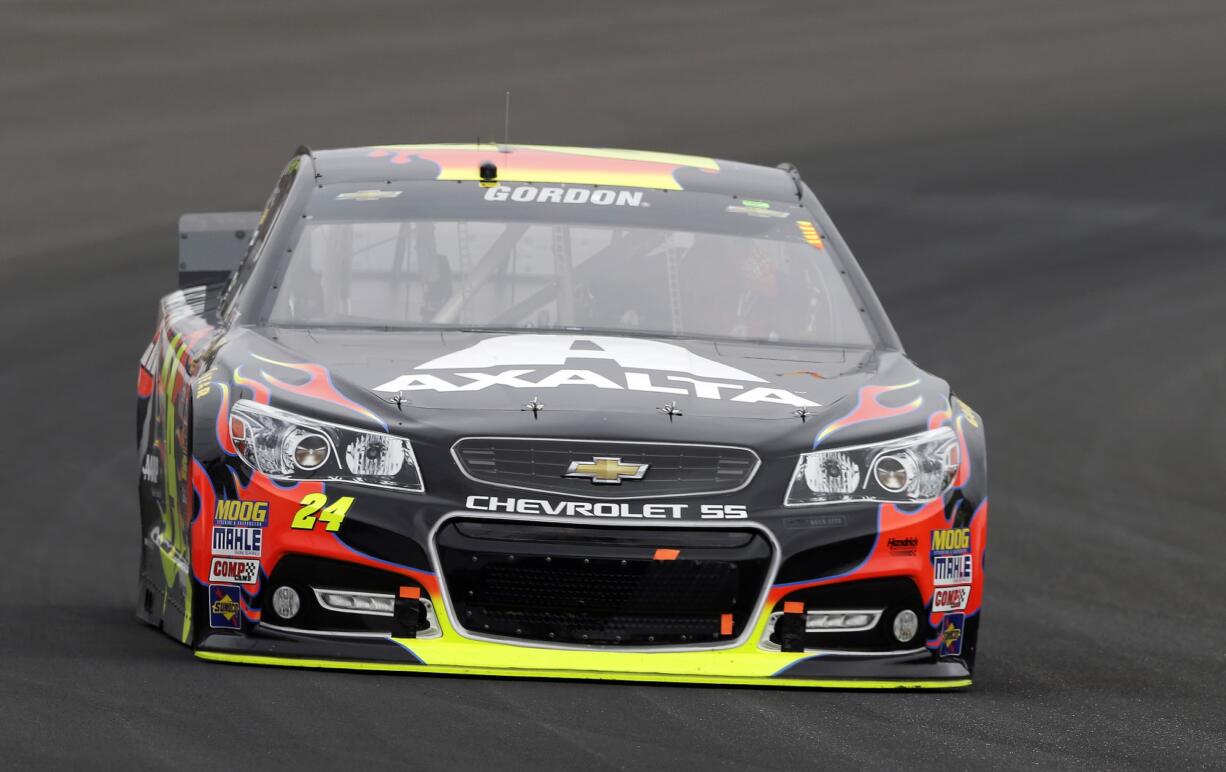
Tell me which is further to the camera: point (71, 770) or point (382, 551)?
point (382, 551)

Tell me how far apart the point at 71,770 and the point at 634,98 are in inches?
743

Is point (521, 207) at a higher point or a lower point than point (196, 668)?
higher

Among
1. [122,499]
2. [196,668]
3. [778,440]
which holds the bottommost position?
[122,499]

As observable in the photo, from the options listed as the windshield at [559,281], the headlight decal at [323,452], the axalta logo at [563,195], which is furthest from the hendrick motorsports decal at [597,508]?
the axalta logo at [563,195]

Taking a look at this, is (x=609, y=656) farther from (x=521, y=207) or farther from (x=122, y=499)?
(x=122, y=499)

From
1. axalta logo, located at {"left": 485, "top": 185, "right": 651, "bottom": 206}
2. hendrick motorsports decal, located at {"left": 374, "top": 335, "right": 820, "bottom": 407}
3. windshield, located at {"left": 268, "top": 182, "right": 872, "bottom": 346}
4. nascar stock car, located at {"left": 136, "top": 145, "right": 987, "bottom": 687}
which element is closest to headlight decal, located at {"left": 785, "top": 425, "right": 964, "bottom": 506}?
nascar stock car, located at {"left": 136, "top": 145, "right": 987, "bottom": 687}

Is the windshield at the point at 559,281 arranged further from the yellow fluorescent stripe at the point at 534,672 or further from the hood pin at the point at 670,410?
the yellow fluorescent stripe at the point at 534,672

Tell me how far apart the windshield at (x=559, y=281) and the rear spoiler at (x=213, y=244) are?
159 cm

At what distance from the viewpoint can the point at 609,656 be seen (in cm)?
583

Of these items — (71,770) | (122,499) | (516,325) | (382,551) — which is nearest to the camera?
(71,770)

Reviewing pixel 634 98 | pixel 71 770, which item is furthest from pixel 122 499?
pixel 634 98

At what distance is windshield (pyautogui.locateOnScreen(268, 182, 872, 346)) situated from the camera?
691cm

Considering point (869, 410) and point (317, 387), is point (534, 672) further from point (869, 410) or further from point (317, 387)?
point (869, 410)

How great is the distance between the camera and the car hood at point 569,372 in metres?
5.98
